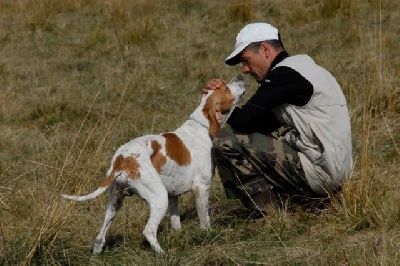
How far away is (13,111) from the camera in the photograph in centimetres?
822

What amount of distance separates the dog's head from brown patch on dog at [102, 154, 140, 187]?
2.47 feet

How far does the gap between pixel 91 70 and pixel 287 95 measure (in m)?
4.84

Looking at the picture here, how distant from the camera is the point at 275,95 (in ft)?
16.7

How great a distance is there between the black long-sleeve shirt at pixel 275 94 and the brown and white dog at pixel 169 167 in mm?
200

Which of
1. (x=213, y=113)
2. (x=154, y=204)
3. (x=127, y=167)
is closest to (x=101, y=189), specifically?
(x=127, y=167)

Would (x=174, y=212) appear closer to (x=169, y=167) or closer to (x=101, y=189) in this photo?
(x=169, y=167)

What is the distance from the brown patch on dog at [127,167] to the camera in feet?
15.6

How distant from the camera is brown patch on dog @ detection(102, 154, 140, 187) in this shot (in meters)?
4.77

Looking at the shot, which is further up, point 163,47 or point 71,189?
point 71,189

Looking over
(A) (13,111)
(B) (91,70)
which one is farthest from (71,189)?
(B) (91,70)

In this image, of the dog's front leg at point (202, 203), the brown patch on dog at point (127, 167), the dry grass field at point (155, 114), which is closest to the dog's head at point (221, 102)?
the dog's front leg at point (202, 203)

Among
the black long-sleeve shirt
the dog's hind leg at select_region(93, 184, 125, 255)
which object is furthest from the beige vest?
the dog's hind leg at select_region(93, 184, 125, 255)

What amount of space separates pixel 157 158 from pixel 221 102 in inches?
26.3

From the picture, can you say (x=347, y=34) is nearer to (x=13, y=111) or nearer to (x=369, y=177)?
(x=13, y=111)
